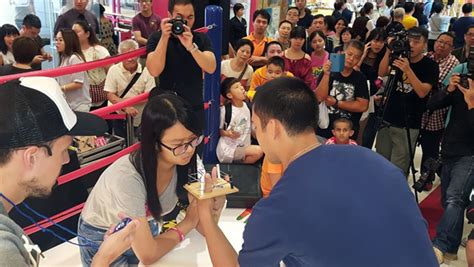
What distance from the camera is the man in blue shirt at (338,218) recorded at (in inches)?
42.7

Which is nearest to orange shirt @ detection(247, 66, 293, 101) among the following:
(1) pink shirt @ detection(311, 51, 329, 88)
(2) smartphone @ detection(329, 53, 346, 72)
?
(2) smartphone @ detection(329, 53, 346, 72)

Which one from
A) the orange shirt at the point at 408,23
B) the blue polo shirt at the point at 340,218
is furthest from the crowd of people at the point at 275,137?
the orange shirt at the point at 408,23

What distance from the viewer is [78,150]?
2.86 meters

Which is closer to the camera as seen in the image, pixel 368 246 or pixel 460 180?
pixel 368 246

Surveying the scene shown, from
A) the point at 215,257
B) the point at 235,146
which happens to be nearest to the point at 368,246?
the point at 215,257

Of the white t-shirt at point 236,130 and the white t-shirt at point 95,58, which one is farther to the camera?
the white t-shirt at point 95,58

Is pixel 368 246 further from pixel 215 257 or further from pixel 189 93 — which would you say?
pixel 189 93

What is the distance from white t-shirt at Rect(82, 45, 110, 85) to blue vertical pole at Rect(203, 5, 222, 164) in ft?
4.15

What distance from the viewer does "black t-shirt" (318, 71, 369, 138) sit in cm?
350

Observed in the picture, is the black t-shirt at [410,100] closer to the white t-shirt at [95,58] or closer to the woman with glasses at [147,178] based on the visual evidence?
the woman with glasses at [147,178]

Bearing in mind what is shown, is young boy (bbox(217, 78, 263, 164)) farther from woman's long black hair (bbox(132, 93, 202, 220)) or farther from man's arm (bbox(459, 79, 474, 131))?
woman's long black hair (bbox(132, 93, 202, 220))

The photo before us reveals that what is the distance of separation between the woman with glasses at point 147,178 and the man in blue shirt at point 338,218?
0.47m

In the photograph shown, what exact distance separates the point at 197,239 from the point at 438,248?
168cm

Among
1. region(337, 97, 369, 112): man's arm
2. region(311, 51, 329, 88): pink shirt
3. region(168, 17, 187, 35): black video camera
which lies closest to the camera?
region(168, 17, 187, 35): black video camera
